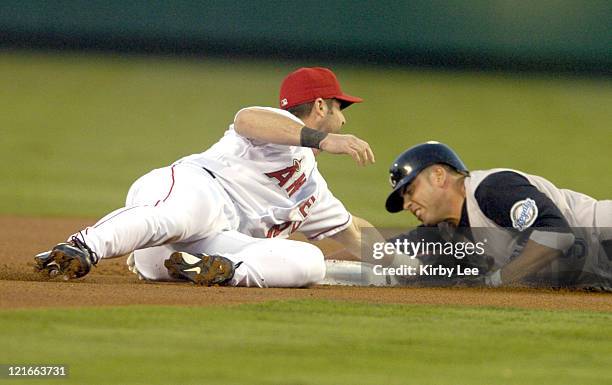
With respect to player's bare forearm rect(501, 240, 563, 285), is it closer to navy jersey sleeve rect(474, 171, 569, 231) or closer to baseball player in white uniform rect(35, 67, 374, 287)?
navy jersey sleeve rect(474, 171, 569, 231)

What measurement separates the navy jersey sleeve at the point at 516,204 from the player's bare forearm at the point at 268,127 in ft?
2.85

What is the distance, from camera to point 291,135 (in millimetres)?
5555

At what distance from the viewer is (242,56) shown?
61.6ft

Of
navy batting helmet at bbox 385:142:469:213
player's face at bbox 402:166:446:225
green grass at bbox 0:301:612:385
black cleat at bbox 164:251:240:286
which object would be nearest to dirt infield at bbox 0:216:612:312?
black cleat at bbox 164:251:240:286

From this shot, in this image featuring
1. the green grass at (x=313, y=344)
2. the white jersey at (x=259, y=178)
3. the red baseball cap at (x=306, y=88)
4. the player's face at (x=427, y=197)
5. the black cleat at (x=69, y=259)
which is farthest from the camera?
the red baseball cap at (x=306, y=88)

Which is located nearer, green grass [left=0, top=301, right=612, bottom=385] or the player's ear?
green grass [left=0, top=301, right=612, bottom=385]

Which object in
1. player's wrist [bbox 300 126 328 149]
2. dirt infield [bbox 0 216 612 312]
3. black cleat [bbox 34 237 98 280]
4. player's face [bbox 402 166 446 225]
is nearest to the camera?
dirt infield [bbox 0 216 612 312]

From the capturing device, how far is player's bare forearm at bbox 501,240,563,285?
534 cm

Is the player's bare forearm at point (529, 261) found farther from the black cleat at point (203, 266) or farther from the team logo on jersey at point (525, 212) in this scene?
the black cleat at point (203, 266)

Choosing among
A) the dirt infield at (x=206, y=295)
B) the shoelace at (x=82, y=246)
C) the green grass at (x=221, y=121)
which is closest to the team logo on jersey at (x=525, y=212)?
the dirt infield at (x=206, y=295)

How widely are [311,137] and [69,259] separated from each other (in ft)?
3.87

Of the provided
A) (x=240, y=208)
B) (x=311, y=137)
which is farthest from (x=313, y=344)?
(x=240, y=208)

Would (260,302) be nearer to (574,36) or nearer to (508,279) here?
(508,279)

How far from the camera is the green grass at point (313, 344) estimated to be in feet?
12.4
